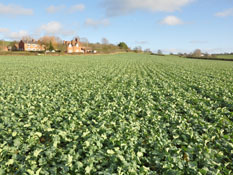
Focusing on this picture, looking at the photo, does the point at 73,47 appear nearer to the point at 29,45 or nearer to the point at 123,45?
the point at 29,45

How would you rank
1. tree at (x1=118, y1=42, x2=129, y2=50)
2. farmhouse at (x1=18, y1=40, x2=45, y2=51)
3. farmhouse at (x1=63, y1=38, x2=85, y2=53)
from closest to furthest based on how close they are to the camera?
farmhouse at (x1=18, y1=40, x2=45, y2=51) < farmhouse at (x1=63, y1=38, x2=85, y2=53) < tree at (x1=118, y1=42, x2=129, y2=50)

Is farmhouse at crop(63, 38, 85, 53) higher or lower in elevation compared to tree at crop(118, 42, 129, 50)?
lower

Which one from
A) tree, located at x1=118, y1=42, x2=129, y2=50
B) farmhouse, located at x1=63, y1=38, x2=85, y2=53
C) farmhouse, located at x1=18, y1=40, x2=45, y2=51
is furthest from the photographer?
tree, located at x1=118, y1=42, x2=129, y2=50

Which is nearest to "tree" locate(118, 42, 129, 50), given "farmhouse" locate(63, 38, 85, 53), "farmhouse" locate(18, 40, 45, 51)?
"farmhouse" locate(63, 38, 85, 53)

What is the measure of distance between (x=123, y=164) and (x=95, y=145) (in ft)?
3.93

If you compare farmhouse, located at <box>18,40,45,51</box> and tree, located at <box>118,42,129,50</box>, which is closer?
farmhouse, located at <box>18,40,45,51</box>

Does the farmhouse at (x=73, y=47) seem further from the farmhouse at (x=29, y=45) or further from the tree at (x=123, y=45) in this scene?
the tree at (x=123, y=45)

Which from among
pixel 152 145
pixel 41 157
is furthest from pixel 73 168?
pixel 152 145

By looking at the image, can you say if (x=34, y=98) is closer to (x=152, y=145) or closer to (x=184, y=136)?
(x=152, y=145)

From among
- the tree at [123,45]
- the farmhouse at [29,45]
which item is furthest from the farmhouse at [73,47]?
the tree at [123,45]

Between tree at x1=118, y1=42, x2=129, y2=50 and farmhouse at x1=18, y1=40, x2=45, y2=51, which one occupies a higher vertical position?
tree at x1=118, y1=42, x2=129, y2=50

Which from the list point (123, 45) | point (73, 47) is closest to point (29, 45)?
point (73, 47)

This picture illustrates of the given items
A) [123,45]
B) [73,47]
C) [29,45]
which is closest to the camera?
[29,45]

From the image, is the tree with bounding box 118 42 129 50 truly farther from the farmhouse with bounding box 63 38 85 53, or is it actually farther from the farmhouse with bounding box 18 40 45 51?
the farmhouse with bounding box 18 40 45 51
